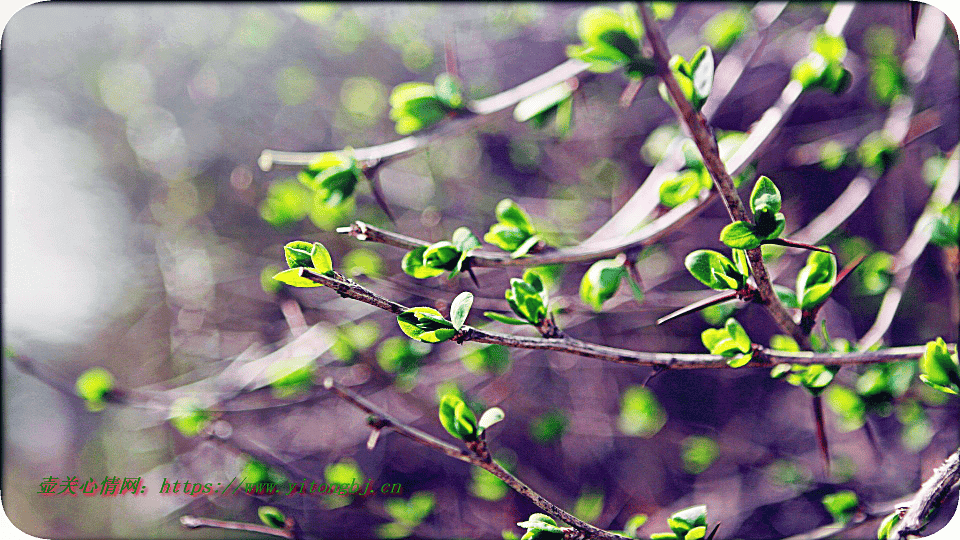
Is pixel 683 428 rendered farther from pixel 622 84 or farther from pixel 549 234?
pixel 622 84

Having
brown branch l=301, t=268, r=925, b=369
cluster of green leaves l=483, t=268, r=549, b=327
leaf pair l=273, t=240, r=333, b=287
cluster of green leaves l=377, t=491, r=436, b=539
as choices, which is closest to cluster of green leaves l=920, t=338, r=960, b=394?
brown branch l=301, t=268, r=925, b=369

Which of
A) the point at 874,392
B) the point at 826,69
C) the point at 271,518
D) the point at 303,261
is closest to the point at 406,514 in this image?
the point at 271,518

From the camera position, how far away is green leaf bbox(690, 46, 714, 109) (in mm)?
308

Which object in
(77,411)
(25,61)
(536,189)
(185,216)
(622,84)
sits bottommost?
(77,411)

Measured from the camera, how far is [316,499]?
89 cm

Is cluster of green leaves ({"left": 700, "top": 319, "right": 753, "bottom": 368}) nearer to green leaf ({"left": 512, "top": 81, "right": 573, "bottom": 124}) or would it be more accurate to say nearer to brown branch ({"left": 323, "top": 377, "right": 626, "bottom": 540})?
brown branch ({"left": 323, "top": 377, "right": 626, "bottom": 540})

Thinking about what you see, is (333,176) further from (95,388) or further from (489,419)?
(95,388)

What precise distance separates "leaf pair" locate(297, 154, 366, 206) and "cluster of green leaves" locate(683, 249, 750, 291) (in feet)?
0.96

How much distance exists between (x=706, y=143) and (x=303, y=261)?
9.8 inches

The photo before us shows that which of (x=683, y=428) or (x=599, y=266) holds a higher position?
(x=599, y=266)

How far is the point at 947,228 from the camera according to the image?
44 cm

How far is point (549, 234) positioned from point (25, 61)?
104 cm

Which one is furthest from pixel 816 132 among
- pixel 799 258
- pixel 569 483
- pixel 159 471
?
pixel 159 471

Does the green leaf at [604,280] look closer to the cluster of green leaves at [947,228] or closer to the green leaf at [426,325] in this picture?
the green leaf at [426,325]
